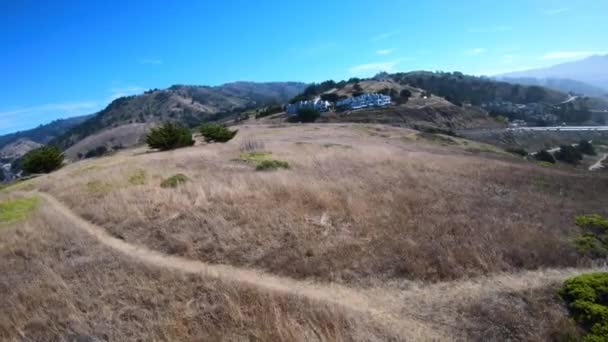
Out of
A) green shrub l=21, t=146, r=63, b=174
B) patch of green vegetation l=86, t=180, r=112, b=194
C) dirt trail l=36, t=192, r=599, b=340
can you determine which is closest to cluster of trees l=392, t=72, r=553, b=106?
green shrub l=21, t=146, r=63, b=174

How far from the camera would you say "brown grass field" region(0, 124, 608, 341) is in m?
5.78

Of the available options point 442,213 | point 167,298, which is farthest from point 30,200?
point 442,213

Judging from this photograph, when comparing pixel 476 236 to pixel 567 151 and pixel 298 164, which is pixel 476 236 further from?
pixel 567 151

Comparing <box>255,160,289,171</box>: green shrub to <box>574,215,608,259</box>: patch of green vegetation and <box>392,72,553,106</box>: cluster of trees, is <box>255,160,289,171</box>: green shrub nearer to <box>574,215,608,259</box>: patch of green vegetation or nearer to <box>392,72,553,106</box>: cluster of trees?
<box>574,215,608,259</box>: patch of green vegetation

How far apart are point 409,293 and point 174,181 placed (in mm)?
11013

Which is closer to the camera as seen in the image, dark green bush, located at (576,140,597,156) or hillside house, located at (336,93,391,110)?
dark green bush, located at (576,140,597,156)

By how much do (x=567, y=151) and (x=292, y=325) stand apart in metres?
63.7

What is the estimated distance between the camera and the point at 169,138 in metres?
32.6

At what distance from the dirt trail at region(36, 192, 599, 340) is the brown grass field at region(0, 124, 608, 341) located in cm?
3

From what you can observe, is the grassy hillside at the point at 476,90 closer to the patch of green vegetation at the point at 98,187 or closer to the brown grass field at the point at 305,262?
the patch of green vegetation at the point at 98,187

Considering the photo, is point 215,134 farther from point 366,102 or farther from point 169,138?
point 366,102

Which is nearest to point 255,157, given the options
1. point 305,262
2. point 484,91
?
point 305,262

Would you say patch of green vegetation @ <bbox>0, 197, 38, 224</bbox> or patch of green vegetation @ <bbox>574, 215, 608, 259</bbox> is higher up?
patch of green vegetation @ <bbox>0, 197, 38, 224</bbox>

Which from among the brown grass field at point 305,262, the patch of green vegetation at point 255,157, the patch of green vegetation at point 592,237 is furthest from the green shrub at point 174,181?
the patch of green vegetation at point 592,237
